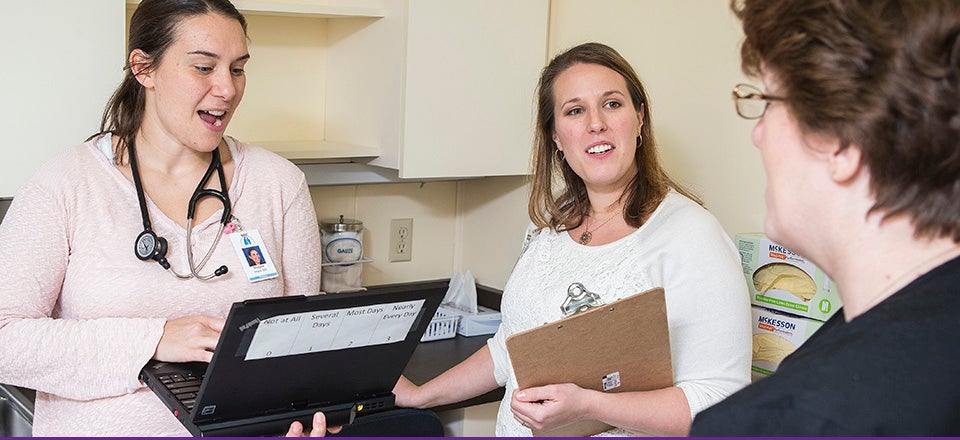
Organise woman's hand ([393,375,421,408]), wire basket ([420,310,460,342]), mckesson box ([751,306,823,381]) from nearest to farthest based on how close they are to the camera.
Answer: woman's hand ([393,375,421,408]), mckesson box ([751,306,823,381]), wire basket ([420,310,460,342])

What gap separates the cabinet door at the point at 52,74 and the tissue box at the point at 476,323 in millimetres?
1096

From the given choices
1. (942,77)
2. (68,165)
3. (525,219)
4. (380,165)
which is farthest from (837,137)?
(525,219)

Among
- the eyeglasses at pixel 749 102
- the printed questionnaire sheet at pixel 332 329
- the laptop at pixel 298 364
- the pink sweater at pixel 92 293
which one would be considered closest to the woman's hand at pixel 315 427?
the laptop at pixel 298 364

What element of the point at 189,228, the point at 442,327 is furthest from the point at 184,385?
the point at 442,327

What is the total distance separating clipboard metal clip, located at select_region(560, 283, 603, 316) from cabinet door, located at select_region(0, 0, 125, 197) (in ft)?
3.49

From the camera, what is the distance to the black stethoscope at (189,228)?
1680 mm

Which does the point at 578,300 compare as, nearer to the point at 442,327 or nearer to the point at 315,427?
the point at 315,427

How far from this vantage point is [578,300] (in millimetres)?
1693

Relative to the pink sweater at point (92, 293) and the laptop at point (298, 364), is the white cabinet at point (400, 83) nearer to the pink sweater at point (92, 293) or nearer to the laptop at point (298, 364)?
the pink sweater at point (92, 293)

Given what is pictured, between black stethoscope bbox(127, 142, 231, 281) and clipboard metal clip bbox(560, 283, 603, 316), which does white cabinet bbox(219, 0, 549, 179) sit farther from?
clipboard metal clip bbox(560, 283, 603, 316)

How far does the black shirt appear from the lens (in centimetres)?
68

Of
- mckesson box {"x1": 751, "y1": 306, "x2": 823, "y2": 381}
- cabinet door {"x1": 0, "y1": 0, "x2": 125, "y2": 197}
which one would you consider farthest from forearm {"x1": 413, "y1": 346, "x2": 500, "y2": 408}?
cabinet door {"x1": 0, "y1": 0, "x2": 125, "y2": 197}

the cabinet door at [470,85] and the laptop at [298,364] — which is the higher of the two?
the cabinet door at [470,85]

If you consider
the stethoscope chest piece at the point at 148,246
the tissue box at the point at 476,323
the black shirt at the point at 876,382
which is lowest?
the tissue box at the point at 476,323
